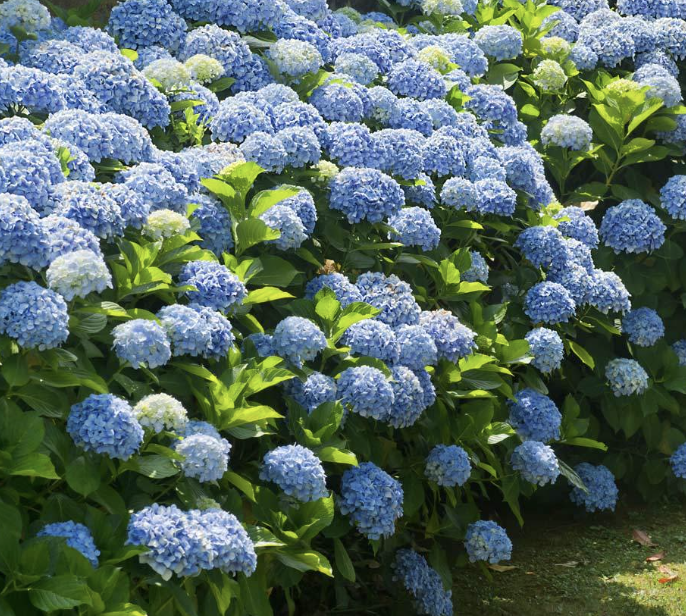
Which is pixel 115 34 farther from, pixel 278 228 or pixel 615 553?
pixel 615 553

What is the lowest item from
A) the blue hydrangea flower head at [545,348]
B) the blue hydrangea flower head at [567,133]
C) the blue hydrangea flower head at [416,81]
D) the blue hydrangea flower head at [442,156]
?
the blue hydrangea flower head at [545,348]

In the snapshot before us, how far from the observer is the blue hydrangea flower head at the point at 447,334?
3520mm

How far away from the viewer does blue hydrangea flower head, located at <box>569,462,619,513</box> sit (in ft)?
15.4

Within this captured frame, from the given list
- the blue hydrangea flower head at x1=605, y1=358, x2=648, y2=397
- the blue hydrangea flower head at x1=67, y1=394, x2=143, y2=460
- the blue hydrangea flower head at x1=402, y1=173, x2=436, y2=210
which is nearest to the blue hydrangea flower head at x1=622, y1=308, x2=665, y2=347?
the blue hydrangea flower head at x1=605, y1=358, x2=648, y2=397

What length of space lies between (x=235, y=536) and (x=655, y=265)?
10.6 ft

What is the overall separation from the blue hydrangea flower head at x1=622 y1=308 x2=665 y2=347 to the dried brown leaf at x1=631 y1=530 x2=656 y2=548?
82 cm

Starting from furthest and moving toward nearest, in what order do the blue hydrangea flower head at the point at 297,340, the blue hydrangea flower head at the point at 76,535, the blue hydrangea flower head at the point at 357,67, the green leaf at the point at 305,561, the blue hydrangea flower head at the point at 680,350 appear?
the blue hydrangea flower head at the point at 680,350
the blue hydrangea flower head at the point at 357,67
the blue hydrangea flower head at the point at 297,340
the green leaf at the point at 305,561
the blue hydrangea flower head at the point at 76,535

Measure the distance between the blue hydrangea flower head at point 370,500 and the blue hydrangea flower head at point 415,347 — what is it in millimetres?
361

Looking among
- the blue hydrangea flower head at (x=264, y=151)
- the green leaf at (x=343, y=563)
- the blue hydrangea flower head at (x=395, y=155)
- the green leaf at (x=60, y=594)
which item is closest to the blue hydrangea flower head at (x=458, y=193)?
the blue hydrangea flower head at (x=395, y=155)

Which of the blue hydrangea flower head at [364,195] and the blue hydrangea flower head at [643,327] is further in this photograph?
the blue hydrangea flower head at [643,327]

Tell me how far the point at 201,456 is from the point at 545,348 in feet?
6.24

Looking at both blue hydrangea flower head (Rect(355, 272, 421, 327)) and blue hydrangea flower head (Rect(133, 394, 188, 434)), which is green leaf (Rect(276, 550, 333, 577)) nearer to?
blue hydrangea flower head (Rect(133, 394, 188, 434))

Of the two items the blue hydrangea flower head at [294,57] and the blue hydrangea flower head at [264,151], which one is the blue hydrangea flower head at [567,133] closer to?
the blue hydrangea flower head at [294,57]

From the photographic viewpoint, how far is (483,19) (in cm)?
530
